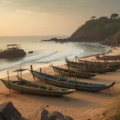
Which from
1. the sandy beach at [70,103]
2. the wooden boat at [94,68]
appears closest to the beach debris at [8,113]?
the sandy beach at [70,103]

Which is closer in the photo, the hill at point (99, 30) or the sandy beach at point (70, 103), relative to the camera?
the sandy beach at point (70, 103)

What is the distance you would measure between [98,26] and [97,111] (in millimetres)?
122795

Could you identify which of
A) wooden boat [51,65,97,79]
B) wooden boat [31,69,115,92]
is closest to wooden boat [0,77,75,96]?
wooden boat [31,69,115,92]

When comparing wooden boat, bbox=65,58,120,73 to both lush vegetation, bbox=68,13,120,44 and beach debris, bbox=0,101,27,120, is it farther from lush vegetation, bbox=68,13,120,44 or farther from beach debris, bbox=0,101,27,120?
lush vegetation, bbox=68,13,120,44

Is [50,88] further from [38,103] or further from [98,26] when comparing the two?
[98,26]

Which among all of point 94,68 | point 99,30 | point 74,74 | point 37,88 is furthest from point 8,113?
point 99,30

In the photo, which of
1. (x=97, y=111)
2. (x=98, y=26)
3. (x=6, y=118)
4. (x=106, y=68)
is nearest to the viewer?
(x=6, y=118)

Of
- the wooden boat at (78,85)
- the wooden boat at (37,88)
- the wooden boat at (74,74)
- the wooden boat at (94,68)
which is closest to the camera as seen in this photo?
the wooden boat at (37,88)

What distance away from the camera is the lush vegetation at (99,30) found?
118m

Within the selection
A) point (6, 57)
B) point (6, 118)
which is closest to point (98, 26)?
point (6, 57)

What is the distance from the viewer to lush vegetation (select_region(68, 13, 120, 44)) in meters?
118

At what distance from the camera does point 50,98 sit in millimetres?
18203

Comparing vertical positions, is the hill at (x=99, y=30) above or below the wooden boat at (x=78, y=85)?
above

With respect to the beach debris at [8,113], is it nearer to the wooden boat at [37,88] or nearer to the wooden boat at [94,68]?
the wooden boat at [37,88]
